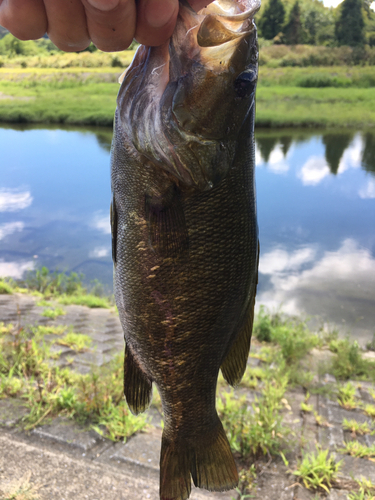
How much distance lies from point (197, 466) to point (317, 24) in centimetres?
3555

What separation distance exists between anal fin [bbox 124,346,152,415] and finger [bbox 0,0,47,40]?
1009 millimetres

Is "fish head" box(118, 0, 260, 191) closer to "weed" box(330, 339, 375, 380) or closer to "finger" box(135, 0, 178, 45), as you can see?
"finger" box(135, 0, 178, 45)

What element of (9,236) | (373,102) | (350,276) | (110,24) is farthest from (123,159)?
(373,102)

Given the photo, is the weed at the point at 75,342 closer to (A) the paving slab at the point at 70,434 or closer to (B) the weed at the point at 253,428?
(A) the paving slab at the point at 70,434

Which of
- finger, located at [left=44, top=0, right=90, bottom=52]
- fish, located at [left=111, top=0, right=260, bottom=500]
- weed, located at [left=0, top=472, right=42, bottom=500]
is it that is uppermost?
finger, located at [left=44, top=0, right=90, bottom=52]

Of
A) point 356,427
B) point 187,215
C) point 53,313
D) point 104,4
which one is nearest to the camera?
point 104,4

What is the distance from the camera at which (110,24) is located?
86 centimetres

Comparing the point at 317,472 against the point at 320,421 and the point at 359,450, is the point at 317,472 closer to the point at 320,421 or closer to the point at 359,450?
the point at 359,450

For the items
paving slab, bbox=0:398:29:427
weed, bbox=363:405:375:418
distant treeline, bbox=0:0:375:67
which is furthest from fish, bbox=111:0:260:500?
distant treeline, bbox=0:0:375:67

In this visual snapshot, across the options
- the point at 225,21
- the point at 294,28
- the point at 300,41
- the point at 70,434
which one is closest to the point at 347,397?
the point at 70,434

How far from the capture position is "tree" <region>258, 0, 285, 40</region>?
2869 centimetres

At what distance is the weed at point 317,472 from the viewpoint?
249 cm

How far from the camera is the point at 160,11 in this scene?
2.75 feet

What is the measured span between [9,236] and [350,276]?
1326cm
